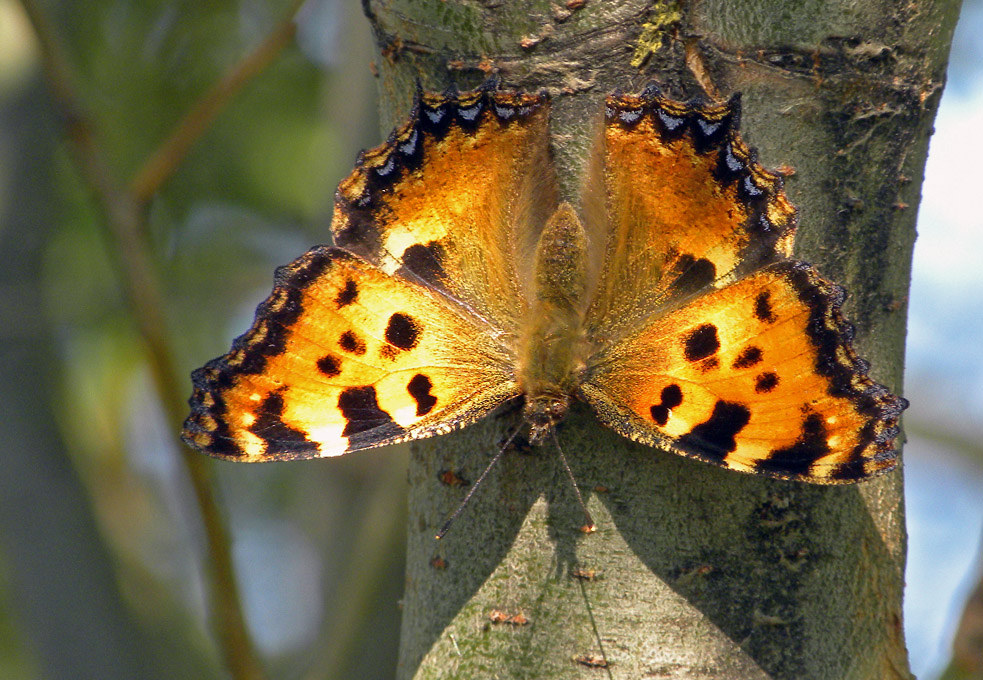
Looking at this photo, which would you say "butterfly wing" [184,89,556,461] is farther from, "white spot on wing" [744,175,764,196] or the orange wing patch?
"white spot on wing" [744,175,764,196]

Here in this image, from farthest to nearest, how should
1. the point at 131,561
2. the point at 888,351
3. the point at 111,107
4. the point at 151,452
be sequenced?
the point at 151,452 < the point at 131,561 < the point at 111,107 < the point at 888,351

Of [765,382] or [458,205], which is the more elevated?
[458,205]

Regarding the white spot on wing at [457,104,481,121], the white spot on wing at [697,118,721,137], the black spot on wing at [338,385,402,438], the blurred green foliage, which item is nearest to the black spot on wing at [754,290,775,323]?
the white spot on wing at [697,118,721,137]

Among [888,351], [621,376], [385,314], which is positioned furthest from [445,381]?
[888,351]

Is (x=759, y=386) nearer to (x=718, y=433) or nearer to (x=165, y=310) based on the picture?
(x=718, y=433)

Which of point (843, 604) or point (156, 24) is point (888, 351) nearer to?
point (843, 604)

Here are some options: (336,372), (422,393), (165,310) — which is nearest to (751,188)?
(422,393)
